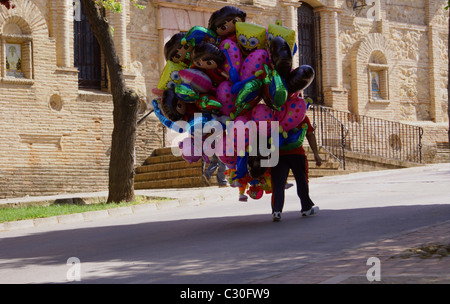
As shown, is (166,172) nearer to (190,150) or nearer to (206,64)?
(190,150)

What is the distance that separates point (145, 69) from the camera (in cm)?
2386

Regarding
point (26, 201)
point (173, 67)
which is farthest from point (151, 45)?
point (173, 67)

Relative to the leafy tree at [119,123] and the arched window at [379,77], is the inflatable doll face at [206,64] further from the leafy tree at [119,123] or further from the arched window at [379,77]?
the arched window at [379,77]

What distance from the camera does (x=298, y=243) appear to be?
869cm

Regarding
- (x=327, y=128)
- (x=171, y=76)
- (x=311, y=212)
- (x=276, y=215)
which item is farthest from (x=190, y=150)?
(x=327, y=128)

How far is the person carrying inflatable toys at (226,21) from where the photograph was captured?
1051cm

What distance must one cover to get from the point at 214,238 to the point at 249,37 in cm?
280

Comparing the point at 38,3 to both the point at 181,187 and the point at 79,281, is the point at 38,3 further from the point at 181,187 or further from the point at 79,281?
the point at 79,281

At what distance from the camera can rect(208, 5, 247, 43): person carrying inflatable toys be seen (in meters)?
10.5

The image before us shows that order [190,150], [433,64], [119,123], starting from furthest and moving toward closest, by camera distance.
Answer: [433,64]
[119,123]
[190,150]

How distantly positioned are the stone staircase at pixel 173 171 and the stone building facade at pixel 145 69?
0.84 meters

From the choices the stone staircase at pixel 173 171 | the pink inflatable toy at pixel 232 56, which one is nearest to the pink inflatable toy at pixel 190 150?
the pink inflatable toy at pixel 232 56

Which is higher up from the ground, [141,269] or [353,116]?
[353,116]

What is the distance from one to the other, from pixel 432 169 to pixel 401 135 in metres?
7.45
